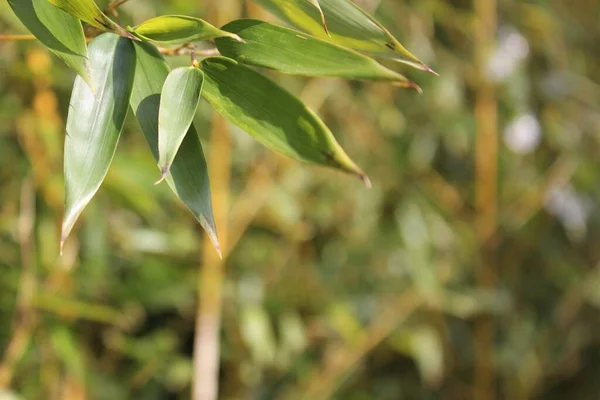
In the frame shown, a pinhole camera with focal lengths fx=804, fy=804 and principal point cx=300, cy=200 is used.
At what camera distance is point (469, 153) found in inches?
61.0

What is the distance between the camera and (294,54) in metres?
0.44

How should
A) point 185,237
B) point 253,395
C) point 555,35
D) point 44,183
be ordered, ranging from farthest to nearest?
point 555,35, point 253,395, point 185,237, point 44,183

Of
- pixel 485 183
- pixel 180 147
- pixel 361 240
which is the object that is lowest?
pixel 361 240

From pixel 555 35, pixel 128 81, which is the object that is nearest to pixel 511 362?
pixel 555 35

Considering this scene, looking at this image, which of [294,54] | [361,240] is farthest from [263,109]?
[361,240]

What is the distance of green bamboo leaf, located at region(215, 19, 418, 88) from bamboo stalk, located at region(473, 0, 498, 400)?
1082 millimetres

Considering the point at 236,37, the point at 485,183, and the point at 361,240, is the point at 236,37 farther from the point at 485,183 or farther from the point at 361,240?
the point at 485,183

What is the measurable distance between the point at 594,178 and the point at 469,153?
0.23 meters

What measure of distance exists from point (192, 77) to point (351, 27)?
3.6 inches

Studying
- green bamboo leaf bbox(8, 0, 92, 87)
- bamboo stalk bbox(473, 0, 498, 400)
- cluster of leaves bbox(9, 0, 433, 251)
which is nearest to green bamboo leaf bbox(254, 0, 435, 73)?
cluster of leaves bbox(9, 0, 433, 251)

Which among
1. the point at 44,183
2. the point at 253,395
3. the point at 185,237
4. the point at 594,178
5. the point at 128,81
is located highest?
the point at 128,81

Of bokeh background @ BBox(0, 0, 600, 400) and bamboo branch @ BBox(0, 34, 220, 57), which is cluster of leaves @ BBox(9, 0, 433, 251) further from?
bokeh background @ BBox(0, 0, 600, 400)

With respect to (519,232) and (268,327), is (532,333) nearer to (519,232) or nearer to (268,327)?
(519,232)

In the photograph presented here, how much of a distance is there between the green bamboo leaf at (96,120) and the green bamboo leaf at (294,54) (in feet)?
0.19
